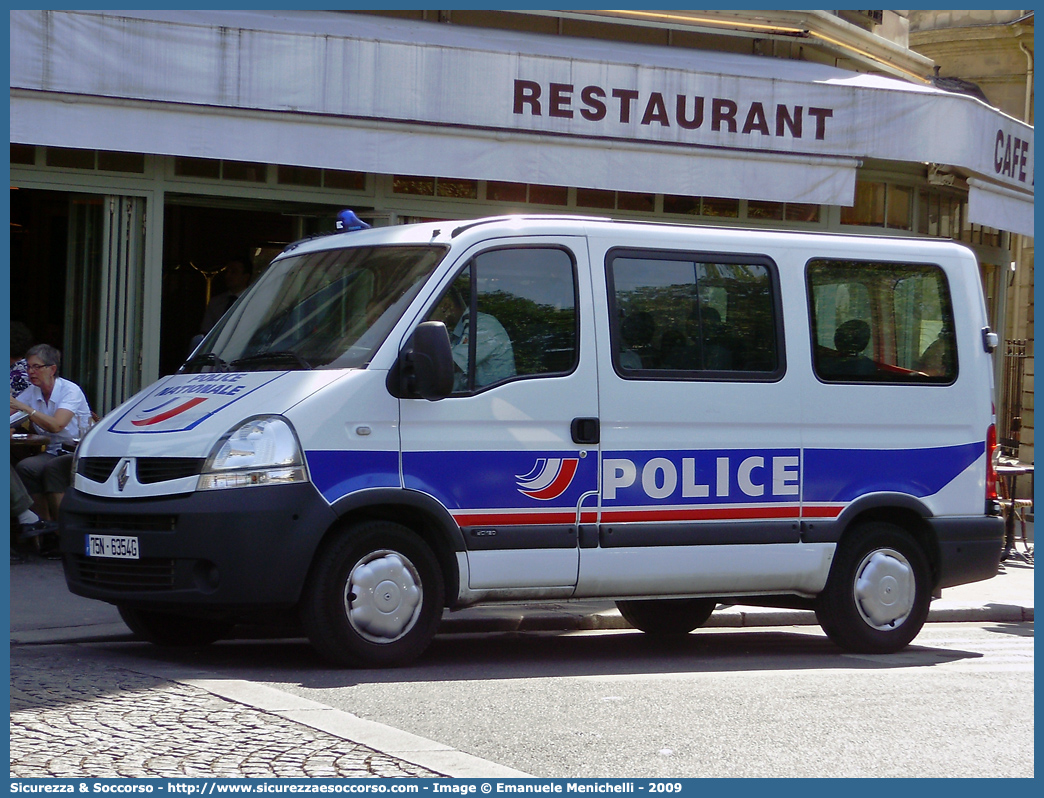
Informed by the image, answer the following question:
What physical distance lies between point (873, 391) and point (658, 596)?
5.83 feet

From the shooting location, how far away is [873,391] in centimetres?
872

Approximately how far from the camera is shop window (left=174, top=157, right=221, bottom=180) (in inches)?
480

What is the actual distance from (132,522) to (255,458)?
27.8 inches

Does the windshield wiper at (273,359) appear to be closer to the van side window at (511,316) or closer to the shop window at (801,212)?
the van side window at (511,316)

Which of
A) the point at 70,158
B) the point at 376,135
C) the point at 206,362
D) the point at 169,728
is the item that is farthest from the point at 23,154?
the point at 169,728

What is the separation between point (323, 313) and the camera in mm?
7828

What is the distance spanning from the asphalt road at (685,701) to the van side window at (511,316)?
60.5 inches

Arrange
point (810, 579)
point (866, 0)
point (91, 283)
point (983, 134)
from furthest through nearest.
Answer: point (866, 0) < point (983, 134) < point (91, 283) < point (810, 579)

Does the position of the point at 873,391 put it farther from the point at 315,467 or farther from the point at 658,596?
the point at 315,467

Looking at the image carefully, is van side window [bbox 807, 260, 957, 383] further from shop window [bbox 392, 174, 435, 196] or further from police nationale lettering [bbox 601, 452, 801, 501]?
shop window [bbox 392, 174, 435, 196]

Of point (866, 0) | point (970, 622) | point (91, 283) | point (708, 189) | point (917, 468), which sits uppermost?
point (866, 0)

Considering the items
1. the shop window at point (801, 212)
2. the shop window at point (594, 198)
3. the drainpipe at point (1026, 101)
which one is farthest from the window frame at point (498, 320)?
the drainpipe at point (1026, 101)

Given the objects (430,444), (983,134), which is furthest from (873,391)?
(983,134)

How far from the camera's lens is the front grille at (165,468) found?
717cm
